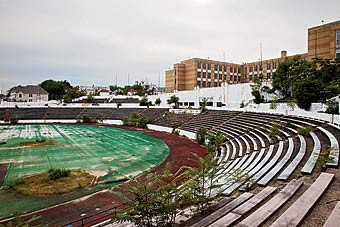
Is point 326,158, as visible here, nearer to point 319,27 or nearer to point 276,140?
point 276,140

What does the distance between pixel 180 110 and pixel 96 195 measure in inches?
1086

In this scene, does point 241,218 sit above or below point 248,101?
below

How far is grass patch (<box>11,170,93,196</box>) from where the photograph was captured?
10.2 meters

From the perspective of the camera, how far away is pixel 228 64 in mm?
61031

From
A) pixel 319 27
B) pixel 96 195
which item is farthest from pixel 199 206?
pixel 319 27

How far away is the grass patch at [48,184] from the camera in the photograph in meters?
10.2

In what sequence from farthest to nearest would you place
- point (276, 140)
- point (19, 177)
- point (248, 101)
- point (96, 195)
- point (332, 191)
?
1. point (248, 101)
2. point (276, 140)
3. point (19, 177)
4. point (96, 195)
5. point (332, 191)

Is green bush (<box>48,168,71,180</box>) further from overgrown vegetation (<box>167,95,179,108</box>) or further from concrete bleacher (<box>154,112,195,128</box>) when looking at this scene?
overgrown vegetation (<box>167,95,179,108</box>)

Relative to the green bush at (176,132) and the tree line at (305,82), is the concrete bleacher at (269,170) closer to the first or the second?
the tree line at (305,82)

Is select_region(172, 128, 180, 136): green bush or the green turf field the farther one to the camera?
select_region(172, 128, 180, 136): green bush

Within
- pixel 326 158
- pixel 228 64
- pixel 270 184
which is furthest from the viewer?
pixel 228 64

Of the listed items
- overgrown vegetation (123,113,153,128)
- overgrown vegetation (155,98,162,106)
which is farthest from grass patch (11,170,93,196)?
overgrown vegetation (155,98,162,106)

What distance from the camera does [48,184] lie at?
10977 mm

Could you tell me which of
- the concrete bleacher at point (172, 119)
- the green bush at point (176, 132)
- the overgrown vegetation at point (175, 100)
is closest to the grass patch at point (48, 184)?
the green bush at point (176, 132)
